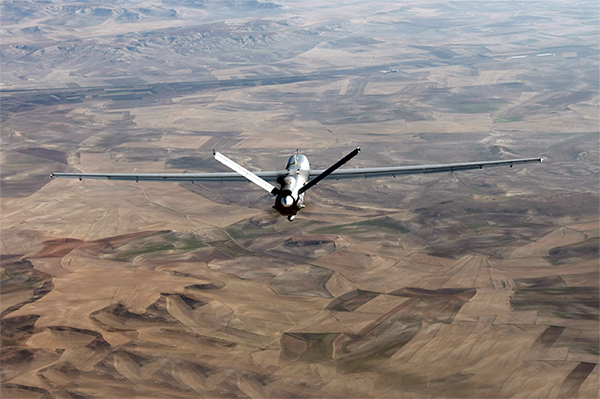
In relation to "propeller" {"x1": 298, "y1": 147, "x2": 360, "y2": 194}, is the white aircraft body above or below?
below

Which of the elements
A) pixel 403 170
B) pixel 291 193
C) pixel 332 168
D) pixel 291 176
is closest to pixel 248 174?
pixel 332 168

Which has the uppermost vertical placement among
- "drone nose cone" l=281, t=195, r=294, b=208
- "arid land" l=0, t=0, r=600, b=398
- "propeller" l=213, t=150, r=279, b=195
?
"propeller" l=213, t=150, r=279, b=195

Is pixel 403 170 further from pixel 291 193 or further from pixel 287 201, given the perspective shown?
pixel 287 201

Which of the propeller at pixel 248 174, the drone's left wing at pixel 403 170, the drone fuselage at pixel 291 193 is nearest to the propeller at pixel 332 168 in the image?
the drone fuselage at pixel 291 193

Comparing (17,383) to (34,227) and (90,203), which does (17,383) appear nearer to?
(34,227)

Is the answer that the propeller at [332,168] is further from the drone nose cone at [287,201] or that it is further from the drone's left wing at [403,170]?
the drone's left wing at [403,170]

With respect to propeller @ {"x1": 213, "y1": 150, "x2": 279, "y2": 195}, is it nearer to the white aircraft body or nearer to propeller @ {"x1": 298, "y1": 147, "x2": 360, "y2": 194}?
the white aircraft body

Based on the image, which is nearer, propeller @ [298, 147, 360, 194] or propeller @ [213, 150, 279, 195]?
propeller @ [213, 150, 279, 195]

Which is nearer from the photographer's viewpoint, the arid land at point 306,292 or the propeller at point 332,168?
the propeller at point 332,168

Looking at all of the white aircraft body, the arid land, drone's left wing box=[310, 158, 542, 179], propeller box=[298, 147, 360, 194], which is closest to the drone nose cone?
the white aircraft body

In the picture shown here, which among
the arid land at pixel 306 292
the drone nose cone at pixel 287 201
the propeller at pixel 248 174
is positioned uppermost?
the propeller at pixel 248 174
